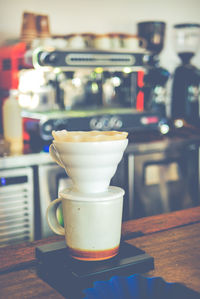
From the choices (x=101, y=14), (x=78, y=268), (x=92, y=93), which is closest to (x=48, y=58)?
(x=92, y=93)

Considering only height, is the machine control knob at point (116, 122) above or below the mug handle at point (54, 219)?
above

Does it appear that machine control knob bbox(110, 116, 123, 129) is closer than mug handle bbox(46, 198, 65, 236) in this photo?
No

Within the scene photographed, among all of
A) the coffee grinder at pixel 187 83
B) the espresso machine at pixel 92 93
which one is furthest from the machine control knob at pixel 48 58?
the coffee grinder at pixel 187 83

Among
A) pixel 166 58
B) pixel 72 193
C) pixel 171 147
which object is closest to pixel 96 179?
pixel 72 193

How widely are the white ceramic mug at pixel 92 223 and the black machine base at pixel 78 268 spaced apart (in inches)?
0.8

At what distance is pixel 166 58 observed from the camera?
11.8 feet

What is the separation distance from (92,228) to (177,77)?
7.89 ft

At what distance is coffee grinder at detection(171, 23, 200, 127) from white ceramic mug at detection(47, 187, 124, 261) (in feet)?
7.46

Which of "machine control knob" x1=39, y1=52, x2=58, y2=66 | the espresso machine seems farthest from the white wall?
"machine control knob" x1=39, y1=52, x2=58, y2=66

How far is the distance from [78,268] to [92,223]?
9 centimetres

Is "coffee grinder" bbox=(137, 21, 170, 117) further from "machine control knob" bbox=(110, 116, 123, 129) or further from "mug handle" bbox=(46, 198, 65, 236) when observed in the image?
"mug handle" bbox=(46, 198, 65, 236)

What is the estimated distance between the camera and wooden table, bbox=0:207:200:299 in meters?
0.80

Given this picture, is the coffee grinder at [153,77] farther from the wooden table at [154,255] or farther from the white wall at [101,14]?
the wooden table at [154,255]

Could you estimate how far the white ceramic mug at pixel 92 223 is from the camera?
2.67 ft
